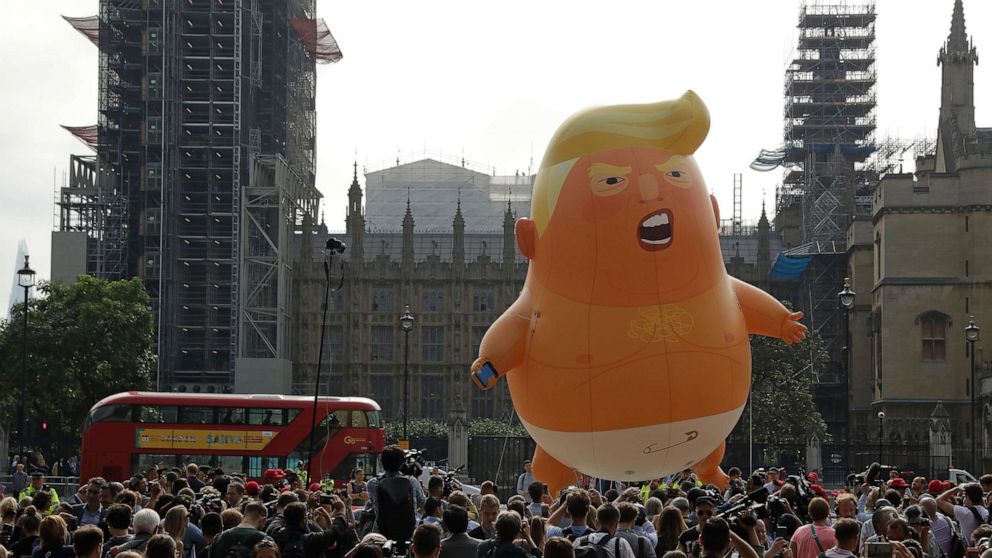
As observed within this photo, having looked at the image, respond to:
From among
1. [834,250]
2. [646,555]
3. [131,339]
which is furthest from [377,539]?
[834,250]

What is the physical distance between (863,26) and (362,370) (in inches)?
1216

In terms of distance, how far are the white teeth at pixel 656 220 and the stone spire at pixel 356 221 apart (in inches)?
2180

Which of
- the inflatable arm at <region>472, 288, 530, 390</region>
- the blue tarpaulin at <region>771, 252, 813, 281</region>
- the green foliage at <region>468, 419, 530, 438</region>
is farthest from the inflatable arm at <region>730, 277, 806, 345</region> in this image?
the blue tarpaulin at <region>771, 252, 813, 281</region>

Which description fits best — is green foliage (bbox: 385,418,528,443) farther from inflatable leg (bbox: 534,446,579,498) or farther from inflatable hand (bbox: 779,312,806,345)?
inflatable hand (bbox: 779,312,806,345)

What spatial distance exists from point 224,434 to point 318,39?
1417 inches

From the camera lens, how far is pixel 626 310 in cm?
1402

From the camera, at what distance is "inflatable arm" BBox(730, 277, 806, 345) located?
15094 millimetres

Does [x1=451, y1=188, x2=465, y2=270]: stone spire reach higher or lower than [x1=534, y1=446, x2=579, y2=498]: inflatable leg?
higher

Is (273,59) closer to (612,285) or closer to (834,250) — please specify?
(834,250)

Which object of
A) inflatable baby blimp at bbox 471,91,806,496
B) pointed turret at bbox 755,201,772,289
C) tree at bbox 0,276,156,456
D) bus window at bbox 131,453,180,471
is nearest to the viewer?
inflatable baby blimp at bbox 471,91,806,496

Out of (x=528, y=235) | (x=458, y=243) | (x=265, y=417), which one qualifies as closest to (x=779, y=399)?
(x=265, y=417)

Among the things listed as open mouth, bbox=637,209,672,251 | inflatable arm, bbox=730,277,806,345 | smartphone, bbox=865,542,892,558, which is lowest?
smartphone, bbox=865,542,892,558

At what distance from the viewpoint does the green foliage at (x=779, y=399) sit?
46.6m

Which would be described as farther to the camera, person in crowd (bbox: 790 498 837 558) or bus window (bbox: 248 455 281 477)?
bus window (bbox: 248 455 281 477)
